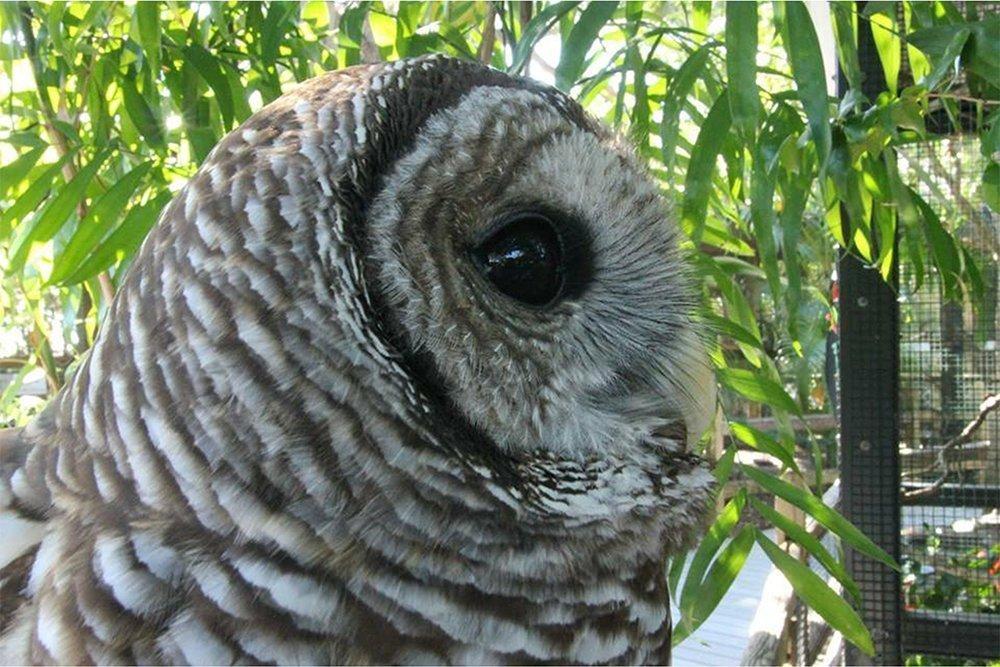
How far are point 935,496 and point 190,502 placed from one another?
2476 mm

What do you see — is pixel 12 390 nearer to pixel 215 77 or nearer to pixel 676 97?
pixel 215 77

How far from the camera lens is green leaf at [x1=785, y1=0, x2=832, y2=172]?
1080mm

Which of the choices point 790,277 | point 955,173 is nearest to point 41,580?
point 790,277

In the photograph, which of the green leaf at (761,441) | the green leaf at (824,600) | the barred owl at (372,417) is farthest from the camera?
the green leaf at (761,441)

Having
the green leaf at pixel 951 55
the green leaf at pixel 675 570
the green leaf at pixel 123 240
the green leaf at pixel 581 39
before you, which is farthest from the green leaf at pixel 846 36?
the green leaf at pixel 123 240

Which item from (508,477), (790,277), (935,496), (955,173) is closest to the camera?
(508,477)

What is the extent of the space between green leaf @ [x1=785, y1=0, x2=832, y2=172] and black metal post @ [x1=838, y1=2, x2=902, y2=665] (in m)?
1.31

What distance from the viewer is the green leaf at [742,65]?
1.08 metres

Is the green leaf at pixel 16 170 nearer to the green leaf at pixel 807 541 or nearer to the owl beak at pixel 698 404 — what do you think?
the owl beak at pixel 698 404

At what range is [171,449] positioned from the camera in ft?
2.46

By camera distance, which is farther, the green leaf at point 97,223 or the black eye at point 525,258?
the green leaf at point 97,223

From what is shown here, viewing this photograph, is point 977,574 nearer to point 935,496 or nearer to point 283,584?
point 935,496

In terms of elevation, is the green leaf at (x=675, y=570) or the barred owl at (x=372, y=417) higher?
the barred owl at (x=372, y=417)

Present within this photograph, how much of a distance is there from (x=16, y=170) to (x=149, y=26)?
1.24 feet
